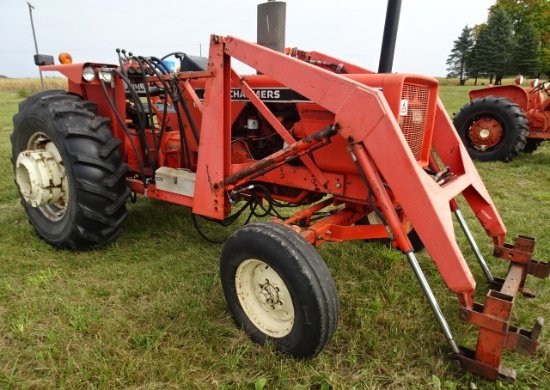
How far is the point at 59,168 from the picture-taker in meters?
3.20

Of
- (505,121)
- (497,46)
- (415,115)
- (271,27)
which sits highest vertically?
(497,46)

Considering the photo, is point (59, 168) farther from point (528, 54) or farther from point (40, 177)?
point (528, 54)

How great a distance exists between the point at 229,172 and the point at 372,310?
1266 mm

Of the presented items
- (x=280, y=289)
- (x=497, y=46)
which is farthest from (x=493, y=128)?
(x=497, y=46)

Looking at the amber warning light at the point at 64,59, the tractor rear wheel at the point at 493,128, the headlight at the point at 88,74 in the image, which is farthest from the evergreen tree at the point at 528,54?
the headlight at the point at 88,74

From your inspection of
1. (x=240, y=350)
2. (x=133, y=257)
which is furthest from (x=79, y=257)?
(x=240, y=350)

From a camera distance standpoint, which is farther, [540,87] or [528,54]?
[528,54]

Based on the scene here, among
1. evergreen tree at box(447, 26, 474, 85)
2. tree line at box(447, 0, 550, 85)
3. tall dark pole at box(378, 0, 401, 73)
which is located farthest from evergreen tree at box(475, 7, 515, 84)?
tall dark pole at box(378, 0, 401, 73)

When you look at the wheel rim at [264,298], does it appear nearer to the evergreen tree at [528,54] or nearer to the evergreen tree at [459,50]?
the evergreen tree at [528,54]

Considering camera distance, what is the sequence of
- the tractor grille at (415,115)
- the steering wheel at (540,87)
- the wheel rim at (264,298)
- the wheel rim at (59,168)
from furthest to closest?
the steering wheel at (540,87) → the wheel rim at (59,168) → the tractor grille at (415,115) → the wheel rim at (264,298)

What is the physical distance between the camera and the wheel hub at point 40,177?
10.3ft

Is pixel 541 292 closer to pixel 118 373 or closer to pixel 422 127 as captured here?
pixel 422 127

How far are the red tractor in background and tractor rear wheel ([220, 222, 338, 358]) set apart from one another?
5926mm

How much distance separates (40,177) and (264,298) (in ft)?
7.10
